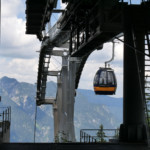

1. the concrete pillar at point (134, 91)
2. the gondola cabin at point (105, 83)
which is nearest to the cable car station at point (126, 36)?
the concrete pillar at point (134, 91)

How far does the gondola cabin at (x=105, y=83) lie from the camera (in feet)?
127

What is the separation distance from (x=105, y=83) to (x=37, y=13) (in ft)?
53.3

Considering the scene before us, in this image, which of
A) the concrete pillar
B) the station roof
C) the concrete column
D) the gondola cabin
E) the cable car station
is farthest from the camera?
the concrete column

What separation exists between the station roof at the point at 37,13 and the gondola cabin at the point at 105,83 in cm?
1123

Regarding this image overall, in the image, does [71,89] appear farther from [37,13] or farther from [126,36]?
[126,36]

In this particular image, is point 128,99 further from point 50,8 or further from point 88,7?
point 50,8

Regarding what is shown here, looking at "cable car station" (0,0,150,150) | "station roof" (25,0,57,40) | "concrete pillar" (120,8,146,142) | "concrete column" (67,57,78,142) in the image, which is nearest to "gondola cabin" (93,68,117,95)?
"concrete column" (67,57,78,142)

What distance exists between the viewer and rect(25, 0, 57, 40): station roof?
854 inches

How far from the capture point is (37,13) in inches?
944

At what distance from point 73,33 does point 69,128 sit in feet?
46.4

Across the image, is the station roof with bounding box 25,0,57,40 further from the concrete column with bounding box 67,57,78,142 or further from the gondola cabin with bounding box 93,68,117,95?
the gondola cabin with bounding box 93,68,117,95

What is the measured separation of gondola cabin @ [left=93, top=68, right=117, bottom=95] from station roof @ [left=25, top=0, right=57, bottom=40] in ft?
36.8

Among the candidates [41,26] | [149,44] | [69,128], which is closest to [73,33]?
[41,26]

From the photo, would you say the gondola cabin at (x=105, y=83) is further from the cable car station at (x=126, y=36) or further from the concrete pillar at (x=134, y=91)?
the concrete pillar at (x=134, y=91)
